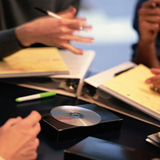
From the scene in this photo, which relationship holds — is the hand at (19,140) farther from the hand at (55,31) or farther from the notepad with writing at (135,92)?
the hand at (55,31)

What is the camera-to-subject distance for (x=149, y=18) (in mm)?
1040

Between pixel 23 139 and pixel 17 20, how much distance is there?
803 mm

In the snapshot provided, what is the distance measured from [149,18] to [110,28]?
1902mm

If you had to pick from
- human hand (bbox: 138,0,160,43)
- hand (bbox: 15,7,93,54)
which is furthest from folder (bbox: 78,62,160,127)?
human hand (bbox: 138,0,160,43)

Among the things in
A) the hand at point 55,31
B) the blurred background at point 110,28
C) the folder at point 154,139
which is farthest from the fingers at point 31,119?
the blurred background at point 110,28

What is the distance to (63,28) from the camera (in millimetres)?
831

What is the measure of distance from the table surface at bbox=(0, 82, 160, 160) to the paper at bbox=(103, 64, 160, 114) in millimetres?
51

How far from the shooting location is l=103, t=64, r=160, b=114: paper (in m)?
0.70

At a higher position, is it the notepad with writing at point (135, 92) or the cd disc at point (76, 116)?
the notepad with writing at point (135, 92)

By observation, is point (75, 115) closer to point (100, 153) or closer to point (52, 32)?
point (100, 153)

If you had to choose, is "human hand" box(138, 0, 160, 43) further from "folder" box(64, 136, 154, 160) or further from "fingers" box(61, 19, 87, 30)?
"folder" box(64, 136, 154, 160)

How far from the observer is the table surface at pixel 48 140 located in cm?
54

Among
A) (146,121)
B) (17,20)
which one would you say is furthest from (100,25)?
(146,121)

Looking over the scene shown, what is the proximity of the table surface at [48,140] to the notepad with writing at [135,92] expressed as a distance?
4cm
